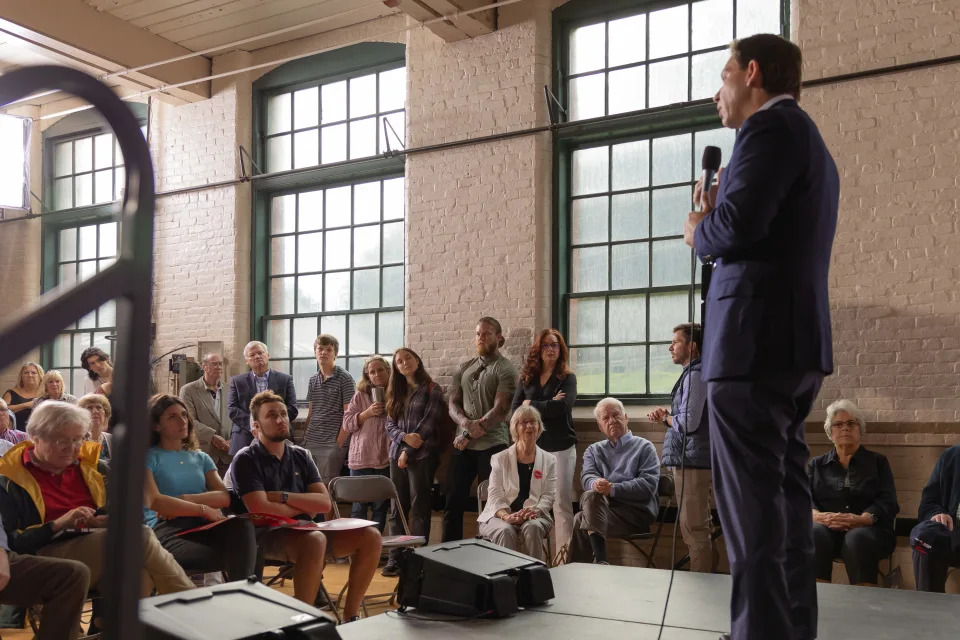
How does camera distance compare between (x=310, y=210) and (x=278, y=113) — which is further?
(x=278, y=113)

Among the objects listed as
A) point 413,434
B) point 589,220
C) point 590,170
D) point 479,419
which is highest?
point 590,170

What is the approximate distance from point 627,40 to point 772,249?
5.20 m

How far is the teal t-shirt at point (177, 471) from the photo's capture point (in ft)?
14.3

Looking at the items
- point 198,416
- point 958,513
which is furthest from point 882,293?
point 198,416

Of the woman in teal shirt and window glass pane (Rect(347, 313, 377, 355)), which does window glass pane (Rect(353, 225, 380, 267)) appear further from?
the woman in teal shirt

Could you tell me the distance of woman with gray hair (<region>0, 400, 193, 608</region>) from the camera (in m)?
3.64

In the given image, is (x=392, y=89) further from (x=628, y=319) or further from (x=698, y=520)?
(x=698, y=520)

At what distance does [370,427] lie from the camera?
6.93 m

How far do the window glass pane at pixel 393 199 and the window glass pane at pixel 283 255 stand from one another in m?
1.05

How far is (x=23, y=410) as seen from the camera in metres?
6.58

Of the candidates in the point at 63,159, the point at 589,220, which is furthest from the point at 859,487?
the point at 63,159

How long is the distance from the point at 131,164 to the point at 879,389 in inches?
219

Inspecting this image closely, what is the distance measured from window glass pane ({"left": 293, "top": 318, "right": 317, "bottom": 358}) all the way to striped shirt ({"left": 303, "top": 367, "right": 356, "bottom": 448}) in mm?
1152

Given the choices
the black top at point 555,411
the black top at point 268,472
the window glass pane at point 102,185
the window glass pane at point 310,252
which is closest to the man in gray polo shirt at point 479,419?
the black top at point 555,411
